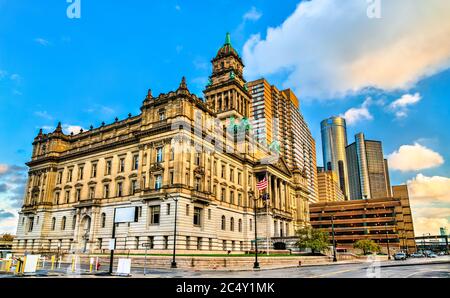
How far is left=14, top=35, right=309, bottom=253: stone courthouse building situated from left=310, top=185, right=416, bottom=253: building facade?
49.6 m

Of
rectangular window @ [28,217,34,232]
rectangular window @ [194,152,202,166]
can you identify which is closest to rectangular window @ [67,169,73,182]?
rectangular window @ [28,217,34,232]

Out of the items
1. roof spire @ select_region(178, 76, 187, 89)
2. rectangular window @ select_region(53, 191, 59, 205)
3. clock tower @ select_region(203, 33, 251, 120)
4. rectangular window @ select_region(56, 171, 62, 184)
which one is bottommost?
rectangular window @ select_region(53, 191, 59, 205)

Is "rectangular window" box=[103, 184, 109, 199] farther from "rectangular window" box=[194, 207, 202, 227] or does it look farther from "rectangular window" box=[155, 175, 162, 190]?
"rectangular window" box=[194, 207, 202, 227]

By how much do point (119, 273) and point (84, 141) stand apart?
5290 cm

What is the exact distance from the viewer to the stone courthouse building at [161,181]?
5191 centimetres

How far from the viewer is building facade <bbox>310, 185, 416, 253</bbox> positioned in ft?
370

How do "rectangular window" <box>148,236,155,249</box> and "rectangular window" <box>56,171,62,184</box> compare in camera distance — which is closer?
"rectangular window" <box>148,236,155,249</box>

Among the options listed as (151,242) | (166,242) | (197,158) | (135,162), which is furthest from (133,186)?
(166,242)

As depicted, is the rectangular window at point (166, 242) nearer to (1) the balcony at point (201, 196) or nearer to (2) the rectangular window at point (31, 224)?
(1) the balcony at point (201, 196)

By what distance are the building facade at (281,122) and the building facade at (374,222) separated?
70.7 feet

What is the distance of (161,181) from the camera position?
52.8m
